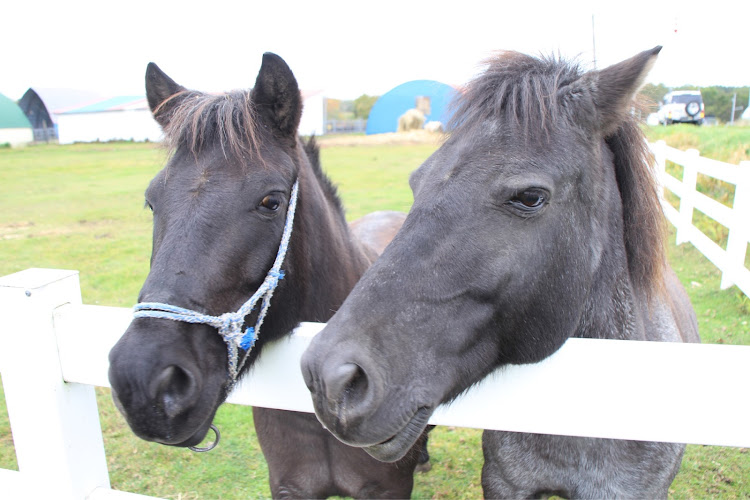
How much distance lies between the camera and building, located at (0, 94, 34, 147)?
133 feet

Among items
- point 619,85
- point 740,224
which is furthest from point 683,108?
point 619,85

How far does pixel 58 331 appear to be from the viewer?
1716mm

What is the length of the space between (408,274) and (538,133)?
0.63m

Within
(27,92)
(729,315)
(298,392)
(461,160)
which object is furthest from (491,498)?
(27,92)

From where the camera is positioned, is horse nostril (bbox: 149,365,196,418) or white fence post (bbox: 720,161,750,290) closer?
horse nostril (bbox: 149,365,196,418)

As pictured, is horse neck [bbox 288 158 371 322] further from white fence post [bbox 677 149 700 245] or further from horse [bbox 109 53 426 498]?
white fence post [bbox 677 149 700 245]

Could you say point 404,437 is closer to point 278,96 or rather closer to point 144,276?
point 278,96

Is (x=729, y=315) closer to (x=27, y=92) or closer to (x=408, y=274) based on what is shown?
(x=408, y=274)

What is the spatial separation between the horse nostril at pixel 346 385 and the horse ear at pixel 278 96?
1.40 m

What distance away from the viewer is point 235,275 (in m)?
1.91

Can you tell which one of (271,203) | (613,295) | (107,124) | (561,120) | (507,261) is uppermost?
(107,124)

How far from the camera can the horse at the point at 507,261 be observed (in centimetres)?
136

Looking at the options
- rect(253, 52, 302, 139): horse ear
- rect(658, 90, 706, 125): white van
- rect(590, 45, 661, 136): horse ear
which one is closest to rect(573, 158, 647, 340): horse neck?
rect(590, 45, 661, 136): horse ear

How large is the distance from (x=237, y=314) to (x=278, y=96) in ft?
3.36
